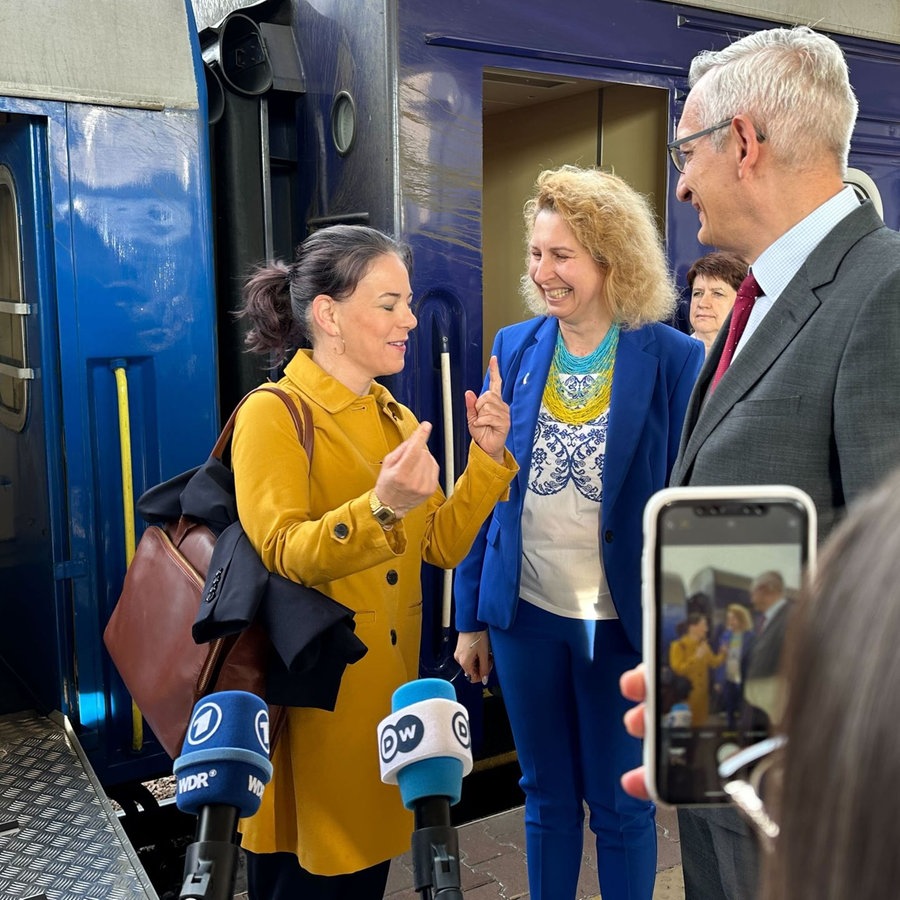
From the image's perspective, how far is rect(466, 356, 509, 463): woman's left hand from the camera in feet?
7.09

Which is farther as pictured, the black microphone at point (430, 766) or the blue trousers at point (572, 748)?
the blue trousers at point (572, 748)

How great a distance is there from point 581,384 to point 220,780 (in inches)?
56.0

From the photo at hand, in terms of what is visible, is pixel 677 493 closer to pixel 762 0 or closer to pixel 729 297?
pixel 729 297

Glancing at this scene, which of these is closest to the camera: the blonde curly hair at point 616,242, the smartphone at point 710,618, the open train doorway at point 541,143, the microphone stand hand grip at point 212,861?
the smartphone at point 710,618

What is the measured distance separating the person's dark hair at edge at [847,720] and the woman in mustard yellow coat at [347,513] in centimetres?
130

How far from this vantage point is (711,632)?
777 millimetres

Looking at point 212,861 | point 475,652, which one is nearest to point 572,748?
point 475,652

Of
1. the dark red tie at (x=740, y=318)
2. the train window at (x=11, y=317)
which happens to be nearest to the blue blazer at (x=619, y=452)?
the dark red tie at (x=740, y=318)

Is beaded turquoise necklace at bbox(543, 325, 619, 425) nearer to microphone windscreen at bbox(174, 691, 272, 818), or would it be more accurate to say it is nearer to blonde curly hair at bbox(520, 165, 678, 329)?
blonde curly hair at bbox(520, 165, 678, 329)

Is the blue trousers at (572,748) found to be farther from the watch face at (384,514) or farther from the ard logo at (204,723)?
the ard logo at (204,723)

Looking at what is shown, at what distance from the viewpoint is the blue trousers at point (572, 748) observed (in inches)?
90.3

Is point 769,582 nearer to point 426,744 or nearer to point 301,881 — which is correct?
point 426,744

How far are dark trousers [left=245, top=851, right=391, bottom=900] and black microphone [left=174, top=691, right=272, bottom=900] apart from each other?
0.82 metres

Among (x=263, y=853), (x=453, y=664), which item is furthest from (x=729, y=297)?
(x=263, y=853)
